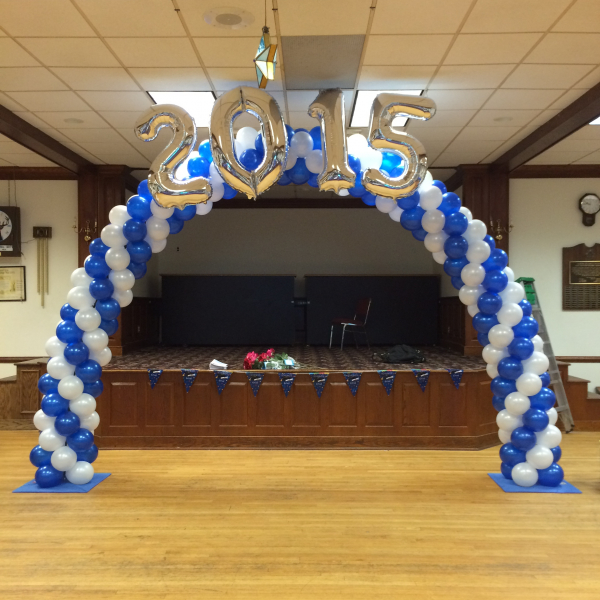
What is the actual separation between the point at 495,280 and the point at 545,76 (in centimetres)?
181

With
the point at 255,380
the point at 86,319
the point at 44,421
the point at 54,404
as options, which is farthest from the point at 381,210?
the point at 44,421

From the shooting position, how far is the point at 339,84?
4.93 meters

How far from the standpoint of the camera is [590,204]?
24.6 ft

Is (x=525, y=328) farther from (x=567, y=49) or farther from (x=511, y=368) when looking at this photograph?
(x=567, y=49)

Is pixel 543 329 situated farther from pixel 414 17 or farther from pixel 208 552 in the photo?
pixel 208 552

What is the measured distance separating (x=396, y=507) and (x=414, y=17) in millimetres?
3356

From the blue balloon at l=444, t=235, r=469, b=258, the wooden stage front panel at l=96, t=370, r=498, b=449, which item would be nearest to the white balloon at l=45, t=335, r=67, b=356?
the wooden stage front panel at l=96, t=370, r=498, b=449

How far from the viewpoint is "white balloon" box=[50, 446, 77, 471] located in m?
4.32

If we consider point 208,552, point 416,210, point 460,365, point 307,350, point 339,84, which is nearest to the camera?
point 208,552

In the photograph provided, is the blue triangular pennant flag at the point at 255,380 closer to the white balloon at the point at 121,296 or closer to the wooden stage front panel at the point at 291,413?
the wooden stage front panel at the point at 291,413

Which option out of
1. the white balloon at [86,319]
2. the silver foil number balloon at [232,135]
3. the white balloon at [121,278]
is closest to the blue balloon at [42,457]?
the white balloon at [86,319]

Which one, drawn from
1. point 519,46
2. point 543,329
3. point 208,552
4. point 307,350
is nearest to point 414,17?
point 519,46

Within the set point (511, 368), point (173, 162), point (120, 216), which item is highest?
point (173, 162)

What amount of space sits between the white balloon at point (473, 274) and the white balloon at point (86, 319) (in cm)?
290
